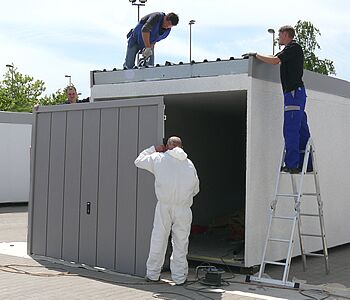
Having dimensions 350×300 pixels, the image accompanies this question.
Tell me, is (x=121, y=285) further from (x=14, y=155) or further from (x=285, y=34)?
(x=14, y=155)

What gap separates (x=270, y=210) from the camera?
8.18 metres

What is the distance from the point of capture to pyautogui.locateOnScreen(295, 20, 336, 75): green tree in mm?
32125

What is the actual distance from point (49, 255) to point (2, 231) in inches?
160

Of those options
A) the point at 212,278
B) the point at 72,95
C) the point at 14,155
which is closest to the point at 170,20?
the point at 72,95

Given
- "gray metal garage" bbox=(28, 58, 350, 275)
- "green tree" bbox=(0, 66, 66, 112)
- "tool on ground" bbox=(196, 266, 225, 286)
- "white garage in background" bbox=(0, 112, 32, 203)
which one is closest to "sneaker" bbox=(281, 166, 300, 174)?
"gray metal garage" bbox=(28, 58, 350, 275)

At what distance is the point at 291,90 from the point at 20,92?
3447 centimetres

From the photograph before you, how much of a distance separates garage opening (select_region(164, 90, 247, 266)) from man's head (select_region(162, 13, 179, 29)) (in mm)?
1281

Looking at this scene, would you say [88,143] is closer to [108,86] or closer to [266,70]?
[108,86]

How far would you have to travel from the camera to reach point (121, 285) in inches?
292

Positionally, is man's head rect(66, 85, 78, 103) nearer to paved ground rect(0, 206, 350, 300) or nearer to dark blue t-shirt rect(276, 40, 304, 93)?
paved ground rect(0, 206, 350, 300)

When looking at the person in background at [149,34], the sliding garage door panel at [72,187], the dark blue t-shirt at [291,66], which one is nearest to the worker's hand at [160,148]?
the sliding garage door panel at [72,187]

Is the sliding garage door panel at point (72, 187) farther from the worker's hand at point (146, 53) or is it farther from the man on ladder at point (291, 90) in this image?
the man on ladder at point (291, 90)

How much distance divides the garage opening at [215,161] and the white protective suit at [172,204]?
4.08ft

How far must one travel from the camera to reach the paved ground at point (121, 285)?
6.89m
